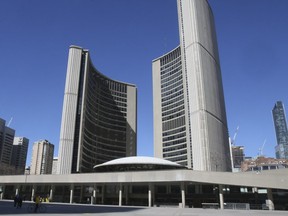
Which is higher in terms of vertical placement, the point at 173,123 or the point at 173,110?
the point at 173,110

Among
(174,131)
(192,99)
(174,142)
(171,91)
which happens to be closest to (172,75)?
(171,91)

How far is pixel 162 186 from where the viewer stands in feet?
244

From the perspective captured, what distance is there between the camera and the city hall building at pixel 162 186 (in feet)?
184

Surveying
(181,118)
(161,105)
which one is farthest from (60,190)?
(161,105)

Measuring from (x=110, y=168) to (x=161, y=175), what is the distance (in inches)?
831

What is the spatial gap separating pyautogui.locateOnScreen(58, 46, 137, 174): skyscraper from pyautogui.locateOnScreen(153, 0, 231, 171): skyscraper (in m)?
21.2

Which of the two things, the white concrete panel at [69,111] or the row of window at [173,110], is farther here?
the row of window at [173,110]

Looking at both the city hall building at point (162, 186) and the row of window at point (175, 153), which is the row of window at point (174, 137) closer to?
the row of window at point (175, 153)

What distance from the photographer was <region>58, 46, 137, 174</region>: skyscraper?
106000mm

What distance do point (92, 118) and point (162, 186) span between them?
225 feet

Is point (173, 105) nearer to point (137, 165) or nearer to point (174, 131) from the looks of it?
point (174, 131)

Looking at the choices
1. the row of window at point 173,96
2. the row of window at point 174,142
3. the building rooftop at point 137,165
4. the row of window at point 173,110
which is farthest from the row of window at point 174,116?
the building rooftop at point 137,165

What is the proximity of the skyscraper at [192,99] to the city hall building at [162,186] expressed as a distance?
3708 cm

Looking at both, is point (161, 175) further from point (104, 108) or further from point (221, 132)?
point (104, 108)
